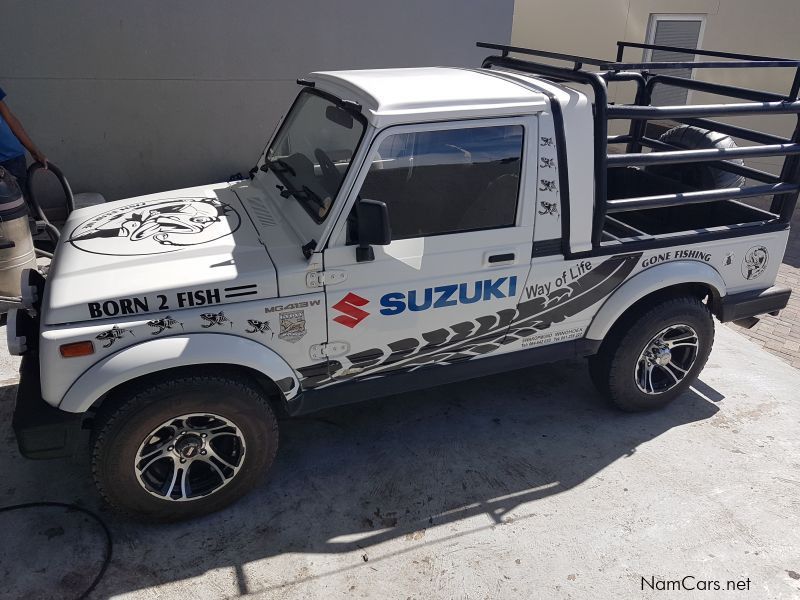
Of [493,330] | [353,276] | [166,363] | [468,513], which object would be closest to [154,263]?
[166,363]

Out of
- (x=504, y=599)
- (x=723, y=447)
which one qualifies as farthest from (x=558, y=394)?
(x=504, y=599)

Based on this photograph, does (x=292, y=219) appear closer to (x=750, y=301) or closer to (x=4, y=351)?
(x=4, y=351)

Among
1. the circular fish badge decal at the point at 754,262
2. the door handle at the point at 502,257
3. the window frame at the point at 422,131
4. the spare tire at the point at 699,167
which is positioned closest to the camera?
the window frame at the point at 422,131

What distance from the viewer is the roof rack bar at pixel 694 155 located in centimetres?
384

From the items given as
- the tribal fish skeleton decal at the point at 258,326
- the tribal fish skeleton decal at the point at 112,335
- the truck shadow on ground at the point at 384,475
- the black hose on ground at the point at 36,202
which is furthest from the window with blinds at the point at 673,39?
the tribal fish skeleton decal at the point at 112,335

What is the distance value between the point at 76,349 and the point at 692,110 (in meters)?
3.54

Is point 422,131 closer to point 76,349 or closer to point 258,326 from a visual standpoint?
point 258,326

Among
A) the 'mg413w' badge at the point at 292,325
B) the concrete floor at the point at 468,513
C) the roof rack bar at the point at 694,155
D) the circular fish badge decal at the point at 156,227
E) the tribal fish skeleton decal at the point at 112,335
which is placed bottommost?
the concrete floor at the point at 468,513

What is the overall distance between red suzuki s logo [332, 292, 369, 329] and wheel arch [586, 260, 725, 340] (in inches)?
62.2

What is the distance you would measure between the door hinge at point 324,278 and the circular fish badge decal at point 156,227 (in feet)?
2.06

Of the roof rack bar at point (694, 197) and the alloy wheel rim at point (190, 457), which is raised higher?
the roof rack bar at point (694, 197)

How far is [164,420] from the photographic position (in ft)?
10.8

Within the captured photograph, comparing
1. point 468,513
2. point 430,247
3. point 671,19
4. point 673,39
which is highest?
point 671,19

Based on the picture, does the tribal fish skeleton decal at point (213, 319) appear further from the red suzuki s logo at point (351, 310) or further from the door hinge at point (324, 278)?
the red suzuki s logo at point (351, 310)
